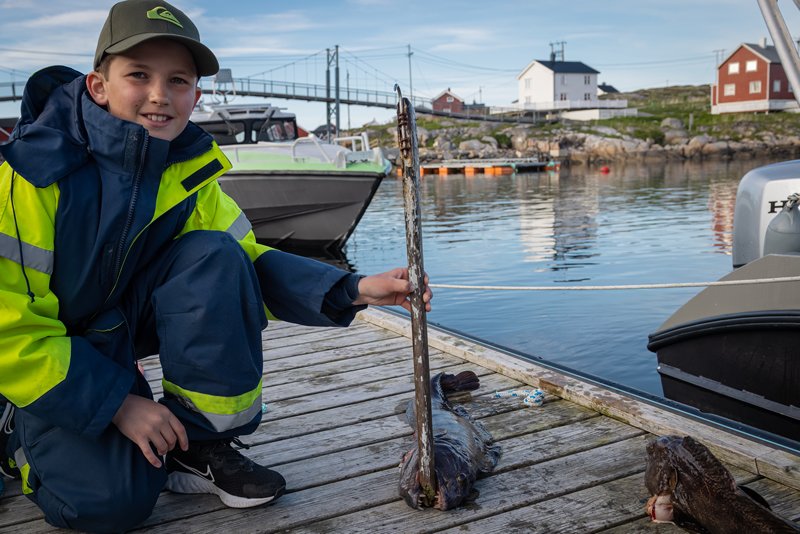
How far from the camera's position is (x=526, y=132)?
66.4 m

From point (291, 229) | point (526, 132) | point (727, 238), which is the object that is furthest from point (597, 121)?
point (291, 229)

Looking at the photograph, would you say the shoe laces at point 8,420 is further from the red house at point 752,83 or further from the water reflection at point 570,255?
the red house at point 752,83

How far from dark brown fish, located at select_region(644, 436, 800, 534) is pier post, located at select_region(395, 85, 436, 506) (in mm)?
751

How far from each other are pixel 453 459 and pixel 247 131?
1465 centimetres

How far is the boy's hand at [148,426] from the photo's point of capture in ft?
7.48

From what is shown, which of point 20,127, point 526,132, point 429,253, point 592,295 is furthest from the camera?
point 526,132

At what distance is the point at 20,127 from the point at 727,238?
58.9 feet

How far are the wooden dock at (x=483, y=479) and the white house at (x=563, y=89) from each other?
7845 cm

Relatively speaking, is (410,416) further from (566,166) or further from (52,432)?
(566,166)

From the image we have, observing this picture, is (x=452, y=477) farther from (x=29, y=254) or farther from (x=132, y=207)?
(x=29, y=254)

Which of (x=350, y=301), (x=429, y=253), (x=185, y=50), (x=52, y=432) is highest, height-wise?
(x=185, y=50)

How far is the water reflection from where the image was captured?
955 centimetres

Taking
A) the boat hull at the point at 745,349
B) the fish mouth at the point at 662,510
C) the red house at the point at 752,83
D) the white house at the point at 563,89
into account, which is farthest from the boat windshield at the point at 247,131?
the white house at the point at 563,89

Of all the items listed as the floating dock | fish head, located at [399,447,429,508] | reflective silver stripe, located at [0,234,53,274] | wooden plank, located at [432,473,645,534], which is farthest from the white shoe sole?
the floating dock
